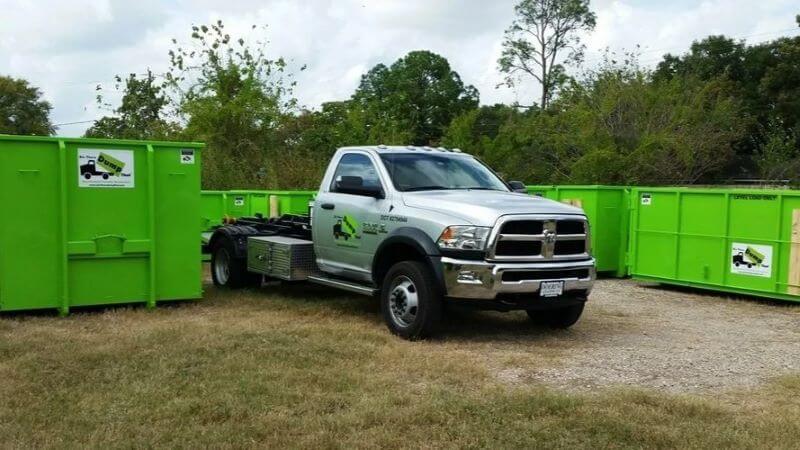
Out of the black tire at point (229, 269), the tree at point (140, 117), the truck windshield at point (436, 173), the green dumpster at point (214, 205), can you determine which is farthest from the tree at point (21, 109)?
the truck windshield at point (436, 173)

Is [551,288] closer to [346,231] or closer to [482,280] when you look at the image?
[482,280]

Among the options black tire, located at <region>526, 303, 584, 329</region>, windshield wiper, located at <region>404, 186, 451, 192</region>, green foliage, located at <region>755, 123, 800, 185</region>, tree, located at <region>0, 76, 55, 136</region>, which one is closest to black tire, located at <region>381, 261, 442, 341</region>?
windshield wiper, located at <region>404, 186, 451, 192</region>

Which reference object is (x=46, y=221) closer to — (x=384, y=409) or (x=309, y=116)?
(x=384, y=409)

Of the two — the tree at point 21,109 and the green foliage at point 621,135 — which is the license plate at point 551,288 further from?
the tree at point 21,109

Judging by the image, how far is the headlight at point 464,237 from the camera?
752cm

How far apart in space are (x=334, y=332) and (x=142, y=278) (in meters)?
2.93

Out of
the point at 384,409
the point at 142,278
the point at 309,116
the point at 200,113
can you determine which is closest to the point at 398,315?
the point at 384,409

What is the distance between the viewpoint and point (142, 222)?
369 inches

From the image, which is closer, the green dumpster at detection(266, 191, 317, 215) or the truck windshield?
the truck windshield

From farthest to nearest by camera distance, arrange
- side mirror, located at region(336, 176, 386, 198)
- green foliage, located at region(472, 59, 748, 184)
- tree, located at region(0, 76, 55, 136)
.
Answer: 1. tree, located at region(0, 76, 55, 136)
2. green foliage, located at region(472, 59, 748, 184)
3. side mirror, located at region(336, 176, 386, 198)

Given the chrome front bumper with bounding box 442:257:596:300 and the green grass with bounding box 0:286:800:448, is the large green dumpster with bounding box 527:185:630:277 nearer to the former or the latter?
the green grass with bounding box 0:286:800:448

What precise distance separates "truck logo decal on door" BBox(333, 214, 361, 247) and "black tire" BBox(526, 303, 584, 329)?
7.71 ft

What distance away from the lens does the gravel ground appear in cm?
673

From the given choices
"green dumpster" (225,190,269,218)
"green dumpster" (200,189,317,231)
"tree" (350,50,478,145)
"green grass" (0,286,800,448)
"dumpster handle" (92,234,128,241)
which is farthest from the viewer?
"tree" (350,50,478,145)
